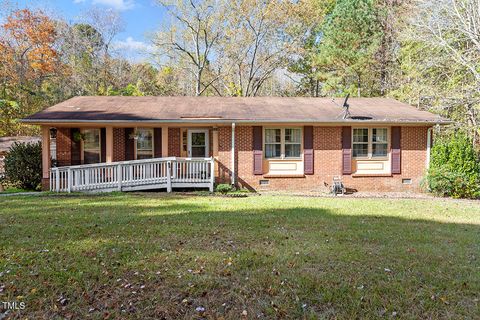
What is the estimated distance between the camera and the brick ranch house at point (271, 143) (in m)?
12.1

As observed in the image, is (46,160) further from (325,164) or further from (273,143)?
(325,164)

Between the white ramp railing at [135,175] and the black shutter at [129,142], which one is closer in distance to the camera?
the white ramp railing at [135,175]

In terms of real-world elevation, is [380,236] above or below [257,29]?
below

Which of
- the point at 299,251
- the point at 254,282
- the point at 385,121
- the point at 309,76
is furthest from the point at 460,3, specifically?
the point at 254,282

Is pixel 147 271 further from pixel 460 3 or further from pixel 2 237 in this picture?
pixel 460 3

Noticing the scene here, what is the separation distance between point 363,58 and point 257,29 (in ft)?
29.2

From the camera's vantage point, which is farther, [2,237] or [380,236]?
[380,236]

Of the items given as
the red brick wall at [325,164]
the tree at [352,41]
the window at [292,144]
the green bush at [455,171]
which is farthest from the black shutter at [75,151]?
the tree at [352,41]

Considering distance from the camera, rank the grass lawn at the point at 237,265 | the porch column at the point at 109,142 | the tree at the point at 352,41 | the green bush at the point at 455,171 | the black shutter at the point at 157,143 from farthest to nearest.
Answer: the tree at the point at 352,41 < the black shutter at the point at 157,143 < the porch column at the point at 109,142 < the green bush at the point at 455,171 < the grass lawn at the point at 237,265

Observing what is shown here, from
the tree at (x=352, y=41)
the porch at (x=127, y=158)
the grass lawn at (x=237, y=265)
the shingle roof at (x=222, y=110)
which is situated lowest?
the grass lawn at (x=237, y=265)

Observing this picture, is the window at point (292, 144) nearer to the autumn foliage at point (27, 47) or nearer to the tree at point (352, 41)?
the tree at point (352, 41)

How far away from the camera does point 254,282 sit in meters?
3.63

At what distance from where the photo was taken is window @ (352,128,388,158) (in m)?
12.8

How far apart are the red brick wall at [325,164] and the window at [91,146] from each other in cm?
499
